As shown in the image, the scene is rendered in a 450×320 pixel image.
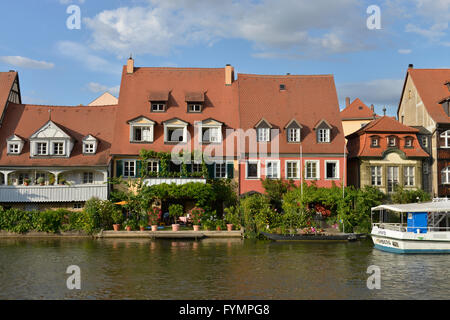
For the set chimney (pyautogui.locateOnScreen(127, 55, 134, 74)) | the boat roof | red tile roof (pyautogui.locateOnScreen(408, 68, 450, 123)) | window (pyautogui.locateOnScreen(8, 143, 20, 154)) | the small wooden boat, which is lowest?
the small wooden boat

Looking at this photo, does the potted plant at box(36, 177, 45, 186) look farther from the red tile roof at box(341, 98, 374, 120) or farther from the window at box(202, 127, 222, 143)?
the red tile roof at box(341, 98, 374, 120)

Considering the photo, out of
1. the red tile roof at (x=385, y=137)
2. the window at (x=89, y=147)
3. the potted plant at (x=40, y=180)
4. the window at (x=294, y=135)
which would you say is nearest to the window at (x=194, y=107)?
the window at (x=294, y=135)

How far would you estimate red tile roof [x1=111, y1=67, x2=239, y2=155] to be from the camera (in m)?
45.5

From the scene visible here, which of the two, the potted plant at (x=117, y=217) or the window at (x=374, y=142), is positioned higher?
the window at (x=374, y=142)

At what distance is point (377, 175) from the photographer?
44.3 m

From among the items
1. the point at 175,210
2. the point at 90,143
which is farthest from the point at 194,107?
the point at 175,210

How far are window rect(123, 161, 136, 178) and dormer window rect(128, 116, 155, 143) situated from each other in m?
2.32

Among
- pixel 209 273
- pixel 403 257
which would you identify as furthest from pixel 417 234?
pixel 209 273

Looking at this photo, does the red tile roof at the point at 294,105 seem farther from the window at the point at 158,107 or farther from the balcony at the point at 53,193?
the balcony at the point at 53,193

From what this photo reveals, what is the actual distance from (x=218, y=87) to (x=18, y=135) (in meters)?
19.6

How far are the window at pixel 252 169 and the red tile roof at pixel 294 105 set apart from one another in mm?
1987

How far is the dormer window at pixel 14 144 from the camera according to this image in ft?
145

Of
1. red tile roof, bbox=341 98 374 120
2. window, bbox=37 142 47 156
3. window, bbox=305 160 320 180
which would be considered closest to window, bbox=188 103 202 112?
window, bbox=305 160 320 180

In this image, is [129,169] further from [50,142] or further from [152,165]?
[50,142]
